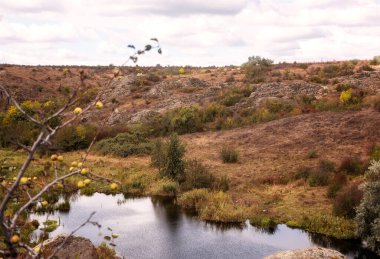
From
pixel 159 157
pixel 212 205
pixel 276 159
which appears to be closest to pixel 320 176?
pixel 276 159

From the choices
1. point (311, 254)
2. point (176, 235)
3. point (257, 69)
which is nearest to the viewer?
point (311, 254)

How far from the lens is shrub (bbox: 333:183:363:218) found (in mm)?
18312

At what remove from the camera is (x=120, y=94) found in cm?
5612

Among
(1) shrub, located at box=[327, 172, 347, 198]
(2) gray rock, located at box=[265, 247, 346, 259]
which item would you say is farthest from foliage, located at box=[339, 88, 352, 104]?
(2) gray rock, located at box=[265, 247, 346, 259]

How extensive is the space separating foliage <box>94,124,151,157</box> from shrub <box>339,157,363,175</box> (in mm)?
14218

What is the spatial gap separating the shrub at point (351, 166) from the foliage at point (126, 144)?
14.2 meters

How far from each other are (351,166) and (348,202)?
6167 millimetres

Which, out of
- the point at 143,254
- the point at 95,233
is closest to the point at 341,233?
the point at 143,254

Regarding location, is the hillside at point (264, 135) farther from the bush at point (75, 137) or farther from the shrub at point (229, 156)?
the shrub at point (229, 156)

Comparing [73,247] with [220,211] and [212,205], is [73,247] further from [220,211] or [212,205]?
[212,205]

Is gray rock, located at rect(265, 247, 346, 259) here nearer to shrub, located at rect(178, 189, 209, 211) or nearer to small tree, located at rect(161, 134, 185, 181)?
shrub, located at rect(178, 189, 209, 211)

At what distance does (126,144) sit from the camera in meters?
33.3

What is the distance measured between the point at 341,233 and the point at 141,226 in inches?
325

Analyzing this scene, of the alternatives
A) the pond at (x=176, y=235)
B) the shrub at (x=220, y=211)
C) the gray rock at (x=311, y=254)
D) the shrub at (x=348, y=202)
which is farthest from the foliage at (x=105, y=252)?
the shrub at (x=348, y=202)
